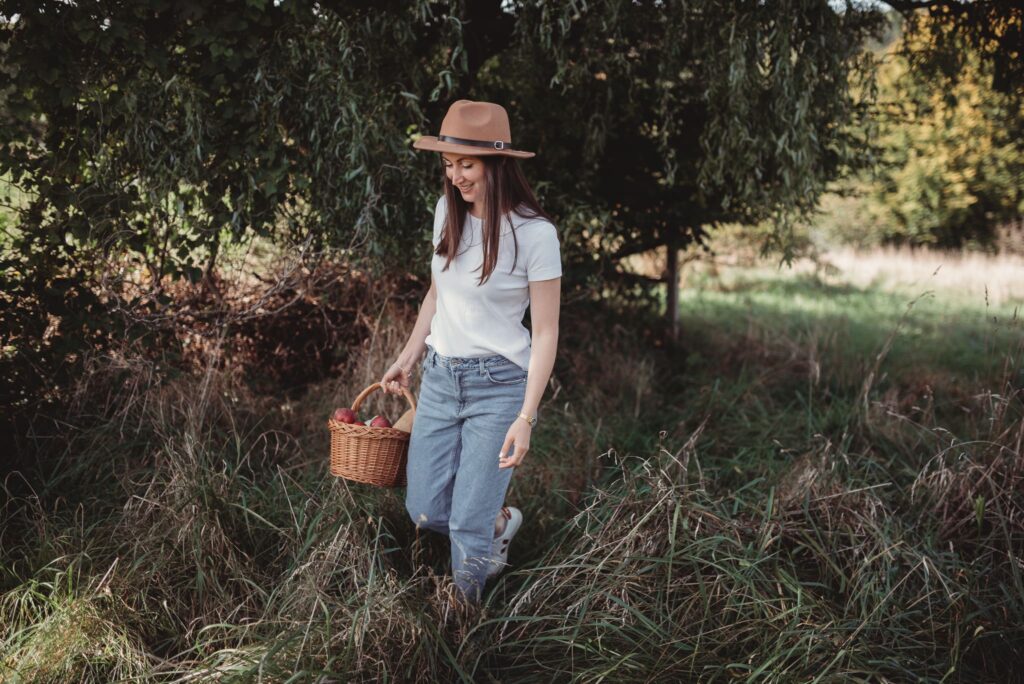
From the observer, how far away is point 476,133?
8.61ft

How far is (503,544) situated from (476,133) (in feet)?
4.94

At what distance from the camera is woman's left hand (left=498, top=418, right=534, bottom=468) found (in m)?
2.63

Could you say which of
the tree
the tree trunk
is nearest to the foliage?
the tree trunk

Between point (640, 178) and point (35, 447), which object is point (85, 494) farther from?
point (640, 178)

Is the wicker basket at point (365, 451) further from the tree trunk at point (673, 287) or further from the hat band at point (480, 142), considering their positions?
the tree trunk at point (673, 287)

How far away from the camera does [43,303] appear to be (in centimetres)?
400

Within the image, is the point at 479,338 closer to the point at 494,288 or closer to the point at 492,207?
the point at 494,288

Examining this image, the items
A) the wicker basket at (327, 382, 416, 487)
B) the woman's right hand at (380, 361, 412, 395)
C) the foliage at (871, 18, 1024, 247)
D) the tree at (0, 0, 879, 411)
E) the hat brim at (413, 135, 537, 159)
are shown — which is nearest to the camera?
the hat brim at (413, 135, 537, 159)

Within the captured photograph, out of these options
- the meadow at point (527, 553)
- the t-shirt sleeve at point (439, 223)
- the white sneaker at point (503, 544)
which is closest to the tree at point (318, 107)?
the meadow at point (527, 553)

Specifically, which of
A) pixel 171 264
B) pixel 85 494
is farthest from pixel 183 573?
pixel 171 264

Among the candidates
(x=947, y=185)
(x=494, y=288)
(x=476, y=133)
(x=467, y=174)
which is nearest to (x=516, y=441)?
(x=494, y=288)

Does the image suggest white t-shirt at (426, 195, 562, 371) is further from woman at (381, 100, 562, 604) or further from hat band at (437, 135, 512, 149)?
hat band at (437, 135, 512, 149)

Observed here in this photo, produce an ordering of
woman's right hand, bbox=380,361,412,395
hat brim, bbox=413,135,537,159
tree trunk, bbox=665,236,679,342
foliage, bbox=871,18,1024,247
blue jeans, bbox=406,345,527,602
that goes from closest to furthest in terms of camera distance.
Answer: hat brim, bbox=413,135,537,159 < blue jeans, bbox=406,345,527,602 < woman's right hand, bbox=380,361,412,395 < tree trunk, bbox=665,236,679,342 < foliage, bbox=871,18,1024,247

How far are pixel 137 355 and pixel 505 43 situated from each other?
2902mm
